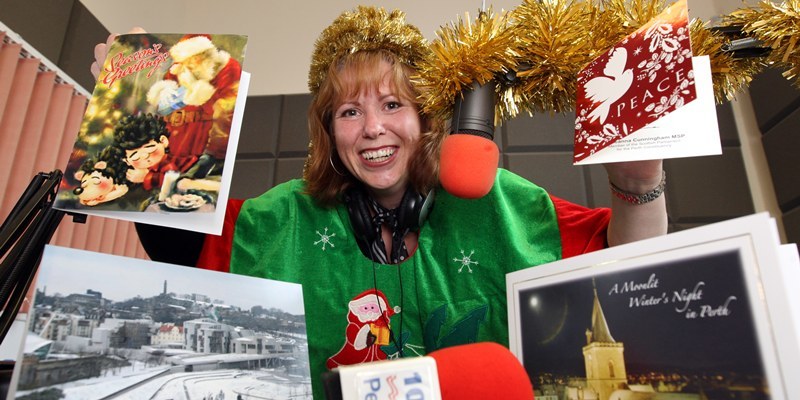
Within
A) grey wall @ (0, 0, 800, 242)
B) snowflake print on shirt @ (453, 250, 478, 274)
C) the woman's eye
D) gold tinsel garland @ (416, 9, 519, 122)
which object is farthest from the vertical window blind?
gold tinsel garland @ (416, 9, 519, 122)

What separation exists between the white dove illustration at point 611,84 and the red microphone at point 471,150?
0.34 ft

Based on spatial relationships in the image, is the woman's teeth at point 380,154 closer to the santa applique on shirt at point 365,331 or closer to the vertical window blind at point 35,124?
the santa applique on shirt at point 365,331

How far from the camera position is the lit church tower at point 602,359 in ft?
1.29

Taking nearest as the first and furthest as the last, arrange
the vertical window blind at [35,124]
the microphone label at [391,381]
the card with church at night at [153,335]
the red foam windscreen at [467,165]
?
the microphone label at [391,381]
the card with church at night at [153,335]
the red foam windscreen at [467,165]
the vertical window blind at [35,124]

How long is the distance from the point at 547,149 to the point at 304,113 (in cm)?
109

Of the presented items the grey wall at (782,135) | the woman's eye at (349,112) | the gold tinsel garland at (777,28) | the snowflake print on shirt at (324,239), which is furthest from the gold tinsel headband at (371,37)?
the grey wall at (782,135)

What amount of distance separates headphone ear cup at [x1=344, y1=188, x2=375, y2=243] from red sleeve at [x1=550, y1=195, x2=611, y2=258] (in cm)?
31

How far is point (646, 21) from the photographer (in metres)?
0.47

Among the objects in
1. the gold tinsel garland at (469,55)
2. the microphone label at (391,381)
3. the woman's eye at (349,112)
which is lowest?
the microphone label at (391,381)

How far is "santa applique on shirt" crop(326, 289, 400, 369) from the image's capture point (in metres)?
0.71

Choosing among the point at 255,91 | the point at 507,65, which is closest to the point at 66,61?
the point at 255,91

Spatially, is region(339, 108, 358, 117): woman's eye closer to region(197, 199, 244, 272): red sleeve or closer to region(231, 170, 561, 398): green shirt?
region(231, 170, 561, 398): green shirt

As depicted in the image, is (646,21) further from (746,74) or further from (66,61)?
(66,61)

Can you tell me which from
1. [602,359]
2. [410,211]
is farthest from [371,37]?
[602,359]
